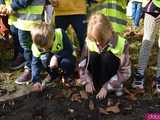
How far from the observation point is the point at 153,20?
5258 mm

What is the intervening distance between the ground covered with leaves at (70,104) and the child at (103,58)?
149 mm

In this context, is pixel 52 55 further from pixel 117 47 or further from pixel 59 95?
pixel 117 47

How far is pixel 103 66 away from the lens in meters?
5.18

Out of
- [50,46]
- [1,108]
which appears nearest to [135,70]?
[50,46]

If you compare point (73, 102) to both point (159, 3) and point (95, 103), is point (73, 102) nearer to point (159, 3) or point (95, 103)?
point (95, 103)

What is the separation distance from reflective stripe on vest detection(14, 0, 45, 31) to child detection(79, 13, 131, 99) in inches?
29.0

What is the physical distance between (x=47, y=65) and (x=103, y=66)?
0.70 meters

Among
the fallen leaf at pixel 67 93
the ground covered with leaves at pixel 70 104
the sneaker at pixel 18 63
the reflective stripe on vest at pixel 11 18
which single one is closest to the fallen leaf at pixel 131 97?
the ground covered with leaves at pixel 70 104

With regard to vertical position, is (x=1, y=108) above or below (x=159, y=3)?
below

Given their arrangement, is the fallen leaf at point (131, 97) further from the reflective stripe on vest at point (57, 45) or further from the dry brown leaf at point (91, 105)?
the reflective stripe on vest at point (57, 45)

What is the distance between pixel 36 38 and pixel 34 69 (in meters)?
0.52

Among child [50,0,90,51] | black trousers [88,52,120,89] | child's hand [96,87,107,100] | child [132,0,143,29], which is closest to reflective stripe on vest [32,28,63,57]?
child [50,0,90,51]

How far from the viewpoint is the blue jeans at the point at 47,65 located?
5.44 metres

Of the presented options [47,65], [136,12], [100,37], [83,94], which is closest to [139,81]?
[83,94]
